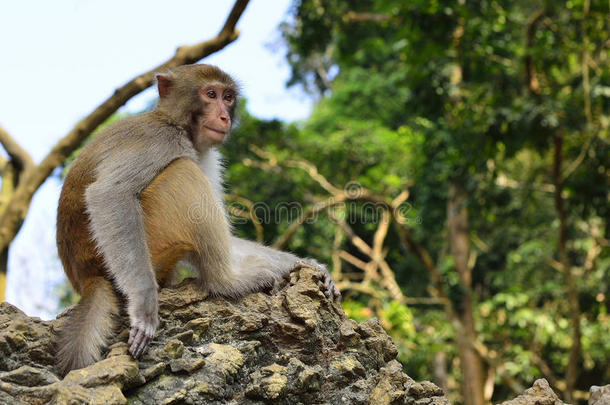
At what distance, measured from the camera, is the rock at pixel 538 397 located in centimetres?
296

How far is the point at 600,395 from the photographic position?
3.02 m

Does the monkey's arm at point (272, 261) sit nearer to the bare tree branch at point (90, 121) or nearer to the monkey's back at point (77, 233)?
the monkey's back at point (77, 233)

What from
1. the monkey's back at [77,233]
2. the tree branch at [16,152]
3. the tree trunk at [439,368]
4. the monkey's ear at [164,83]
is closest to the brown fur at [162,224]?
the monkey's back at [77,233]

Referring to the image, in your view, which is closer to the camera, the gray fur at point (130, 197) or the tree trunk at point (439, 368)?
the gray fur at point (130, 197)

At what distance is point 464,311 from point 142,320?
30.8 ft

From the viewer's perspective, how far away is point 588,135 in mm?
7680

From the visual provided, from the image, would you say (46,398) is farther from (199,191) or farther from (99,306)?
(199,191)

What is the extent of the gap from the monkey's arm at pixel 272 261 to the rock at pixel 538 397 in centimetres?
111

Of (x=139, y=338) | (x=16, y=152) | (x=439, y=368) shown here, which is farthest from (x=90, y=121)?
(x=439, y=368)

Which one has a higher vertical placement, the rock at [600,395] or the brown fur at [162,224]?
the brown fur at [162,224]

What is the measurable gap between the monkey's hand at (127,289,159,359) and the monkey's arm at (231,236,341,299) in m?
0.61

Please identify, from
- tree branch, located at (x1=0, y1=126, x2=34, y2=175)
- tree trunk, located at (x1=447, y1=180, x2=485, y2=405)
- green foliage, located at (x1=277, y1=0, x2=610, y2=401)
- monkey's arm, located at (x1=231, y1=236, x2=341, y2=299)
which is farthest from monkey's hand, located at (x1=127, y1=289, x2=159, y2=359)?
tree trunk, located at (x1=447, y1=180, x2=485, y2=405)

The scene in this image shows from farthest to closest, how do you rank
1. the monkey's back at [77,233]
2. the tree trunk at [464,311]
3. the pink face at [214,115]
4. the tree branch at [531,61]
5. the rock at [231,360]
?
1. the tree trunk at [464,311]
2. the tree branch at [531,61]
3. the pink face at [214,115]
4. the monkey's back at [77,233]
5. the rock at [231,360]

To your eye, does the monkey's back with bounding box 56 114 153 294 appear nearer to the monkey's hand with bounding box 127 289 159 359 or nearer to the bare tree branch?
the monkey's hand with bounding box 127 289 159 359
